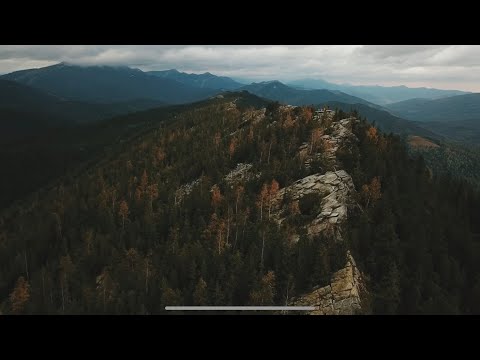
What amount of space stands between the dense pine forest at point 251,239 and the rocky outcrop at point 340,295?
2.87ft

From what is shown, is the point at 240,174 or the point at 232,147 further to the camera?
the point at 232,147

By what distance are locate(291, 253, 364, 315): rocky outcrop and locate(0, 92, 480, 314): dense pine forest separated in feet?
2.87

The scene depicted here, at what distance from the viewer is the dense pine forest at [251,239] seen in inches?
1369

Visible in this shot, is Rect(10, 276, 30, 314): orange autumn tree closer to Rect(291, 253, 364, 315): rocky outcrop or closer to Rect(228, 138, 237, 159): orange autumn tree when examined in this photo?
Rect(291, 253, 364, 315): rocky outcrop

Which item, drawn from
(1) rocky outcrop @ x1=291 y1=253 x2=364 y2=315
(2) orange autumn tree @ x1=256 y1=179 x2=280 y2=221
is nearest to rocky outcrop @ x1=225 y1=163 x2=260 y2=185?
(2) orange autumn tree @ x1=256 y1=179 x2=280 y2=221

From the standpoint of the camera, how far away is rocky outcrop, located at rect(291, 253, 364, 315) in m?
29.7

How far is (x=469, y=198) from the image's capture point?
5488cm

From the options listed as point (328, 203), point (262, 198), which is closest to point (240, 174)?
point (262, 198)

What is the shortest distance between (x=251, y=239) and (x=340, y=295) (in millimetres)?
15367

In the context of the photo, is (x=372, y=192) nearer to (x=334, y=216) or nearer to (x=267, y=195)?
(x=334, y=216)

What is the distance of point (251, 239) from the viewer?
43375 mm

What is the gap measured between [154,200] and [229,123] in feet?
142

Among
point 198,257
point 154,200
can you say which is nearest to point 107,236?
point 154,200
